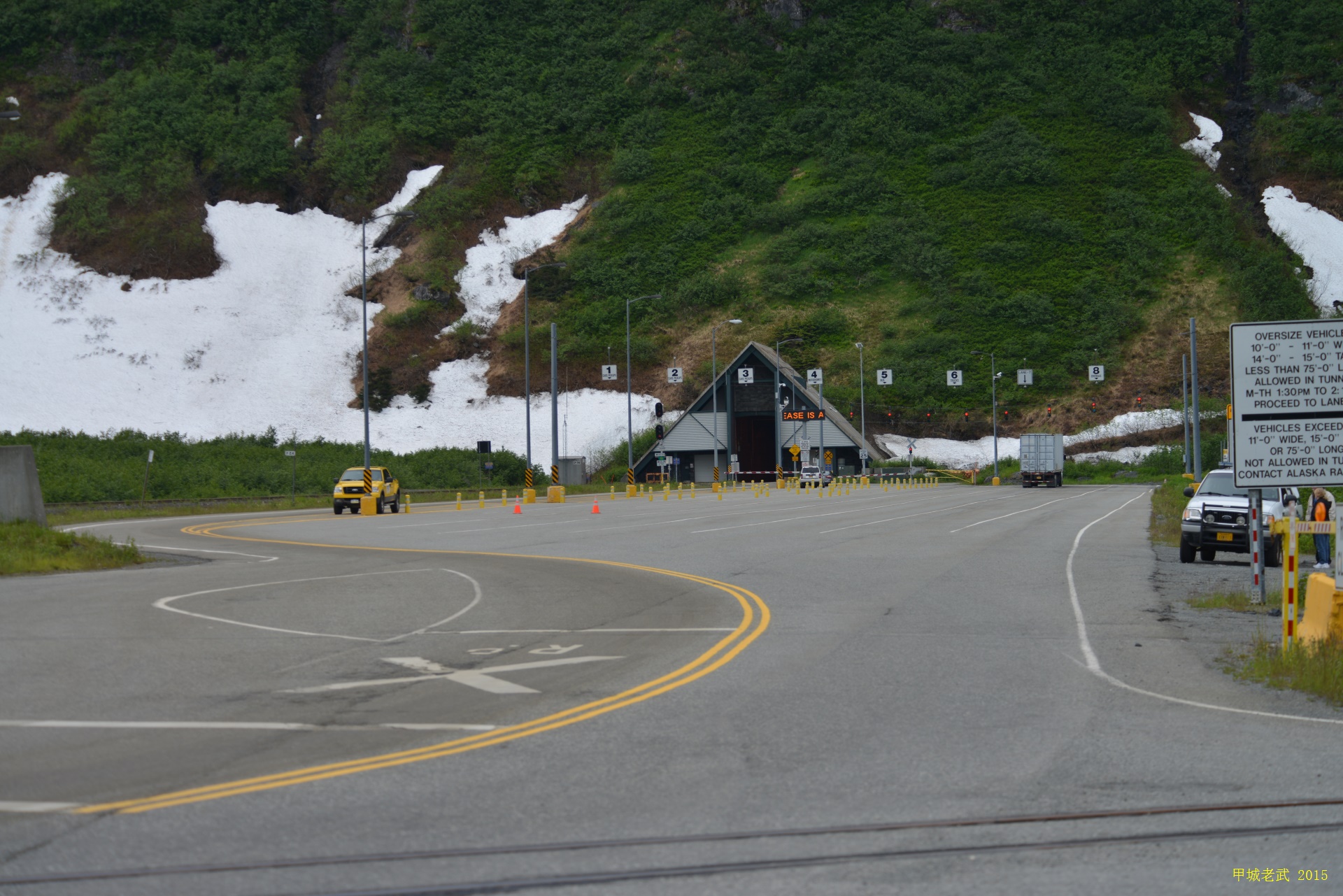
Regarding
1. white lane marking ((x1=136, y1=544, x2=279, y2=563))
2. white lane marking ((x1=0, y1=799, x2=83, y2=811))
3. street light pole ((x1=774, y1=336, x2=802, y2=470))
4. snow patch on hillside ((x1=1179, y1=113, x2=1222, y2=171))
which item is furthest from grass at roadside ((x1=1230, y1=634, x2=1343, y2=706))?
snow patch on hillside ((x1=1179, y1=113, x2=1222, y2=171))

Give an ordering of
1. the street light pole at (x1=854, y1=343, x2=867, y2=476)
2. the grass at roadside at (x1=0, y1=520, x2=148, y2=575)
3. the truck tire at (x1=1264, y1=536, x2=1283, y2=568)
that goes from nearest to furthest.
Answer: the grass at roadside at (x1=0, y1=520, x2=148, y2=575) → the truck tire at (x1=1264, y1=536, x2=1283, y2=568) → the street light pole at (x1=854, y1=343, x2=867, y2=476)

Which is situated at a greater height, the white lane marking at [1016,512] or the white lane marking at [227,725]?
the white lane marking at [227,725]

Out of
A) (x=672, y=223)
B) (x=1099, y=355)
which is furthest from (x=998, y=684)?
(x=672, y=223)

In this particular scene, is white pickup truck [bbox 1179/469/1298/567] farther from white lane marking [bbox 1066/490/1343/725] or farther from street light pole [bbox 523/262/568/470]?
street light pole [bbox 523/262/568/470]

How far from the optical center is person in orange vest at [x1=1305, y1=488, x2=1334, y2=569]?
17312mm

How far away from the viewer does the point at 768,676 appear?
10.4 meters

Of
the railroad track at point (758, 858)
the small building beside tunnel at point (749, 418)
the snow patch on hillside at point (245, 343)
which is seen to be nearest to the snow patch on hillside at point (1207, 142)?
the small building beside tunnel at point (749, 418)

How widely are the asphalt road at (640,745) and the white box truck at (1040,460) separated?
61.6m

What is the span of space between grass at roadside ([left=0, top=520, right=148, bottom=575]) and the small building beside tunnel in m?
61.5

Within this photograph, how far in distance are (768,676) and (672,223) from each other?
352ft

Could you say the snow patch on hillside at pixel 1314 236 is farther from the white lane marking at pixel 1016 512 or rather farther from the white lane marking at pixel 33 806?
the white lane marking at pixel 33 806

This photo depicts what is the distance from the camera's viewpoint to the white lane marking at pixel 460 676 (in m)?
9.92

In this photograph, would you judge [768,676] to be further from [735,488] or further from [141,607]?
[735,488]

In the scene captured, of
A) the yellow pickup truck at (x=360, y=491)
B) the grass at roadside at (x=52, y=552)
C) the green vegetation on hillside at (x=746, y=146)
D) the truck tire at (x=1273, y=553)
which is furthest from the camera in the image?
the green vegetation on hillside at (x=746, y=146)
